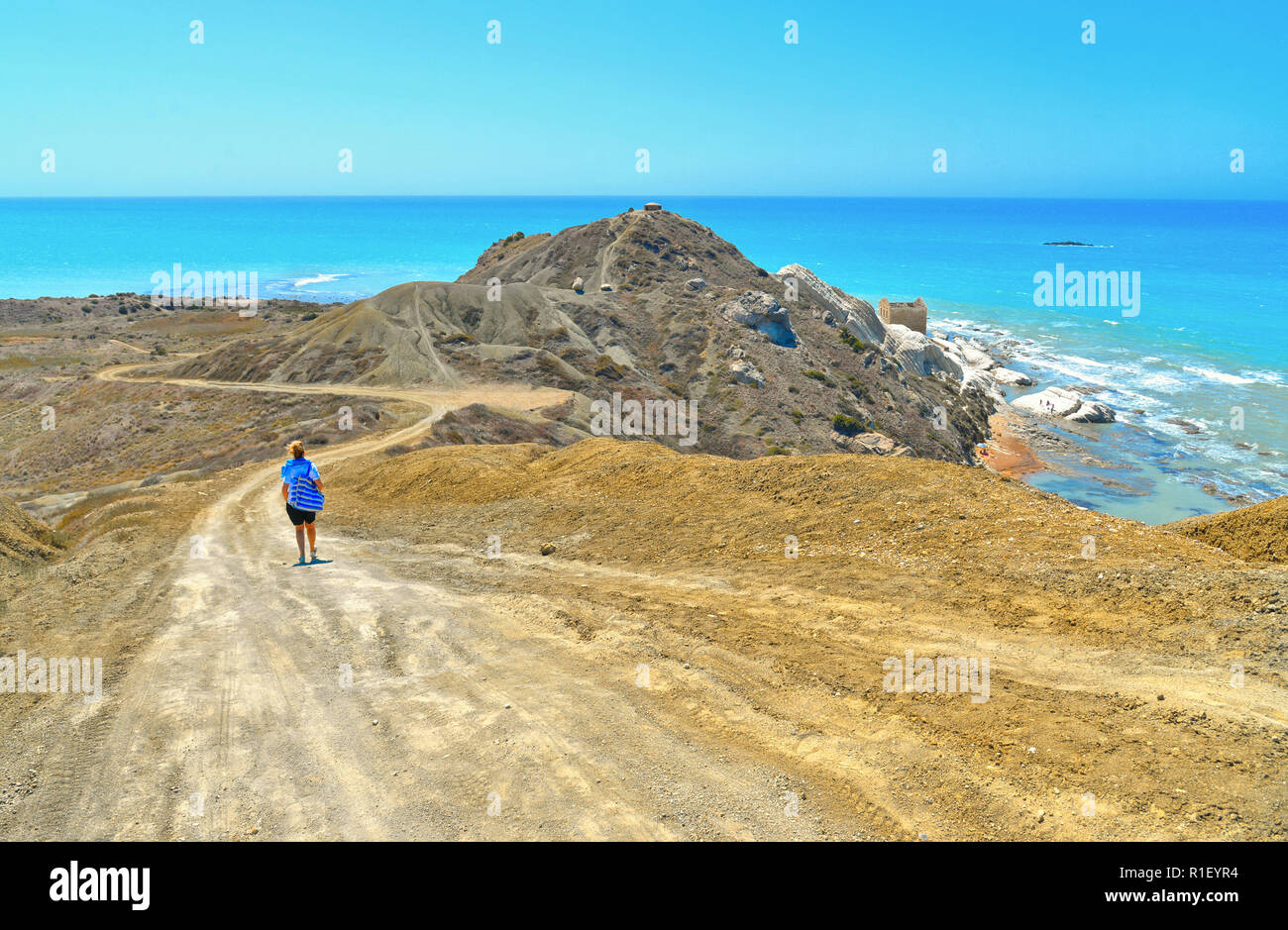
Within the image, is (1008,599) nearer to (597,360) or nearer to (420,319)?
(597,360)

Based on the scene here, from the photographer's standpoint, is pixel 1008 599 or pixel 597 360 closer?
pixel 1008 599

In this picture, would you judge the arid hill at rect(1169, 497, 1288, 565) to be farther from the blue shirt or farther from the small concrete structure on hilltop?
the small concrete structure on hilltop

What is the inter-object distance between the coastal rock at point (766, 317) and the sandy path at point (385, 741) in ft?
183

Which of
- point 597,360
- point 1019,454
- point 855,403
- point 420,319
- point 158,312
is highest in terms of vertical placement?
point 158,312

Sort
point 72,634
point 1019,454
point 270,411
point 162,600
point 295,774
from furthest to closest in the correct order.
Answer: point 1019,454 → point 270,411 → point 162,600 → point 72,634 → point 295,774

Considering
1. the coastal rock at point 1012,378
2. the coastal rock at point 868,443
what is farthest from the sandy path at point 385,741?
the coastal rock at point 1012,378

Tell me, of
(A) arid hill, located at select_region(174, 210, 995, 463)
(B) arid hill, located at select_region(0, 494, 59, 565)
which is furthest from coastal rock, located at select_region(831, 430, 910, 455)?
(B) arid hill, located at select_region(0, 494, 59, 565)

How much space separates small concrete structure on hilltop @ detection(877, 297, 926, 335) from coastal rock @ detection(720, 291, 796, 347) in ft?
77.5

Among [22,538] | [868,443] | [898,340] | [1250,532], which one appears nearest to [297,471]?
[22,538]

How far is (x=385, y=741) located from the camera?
790cm

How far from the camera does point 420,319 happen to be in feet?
190

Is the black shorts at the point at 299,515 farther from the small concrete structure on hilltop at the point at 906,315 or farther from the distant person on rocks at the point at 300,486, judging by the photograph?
the small concrete structure on hilltop at the point at 906,315
